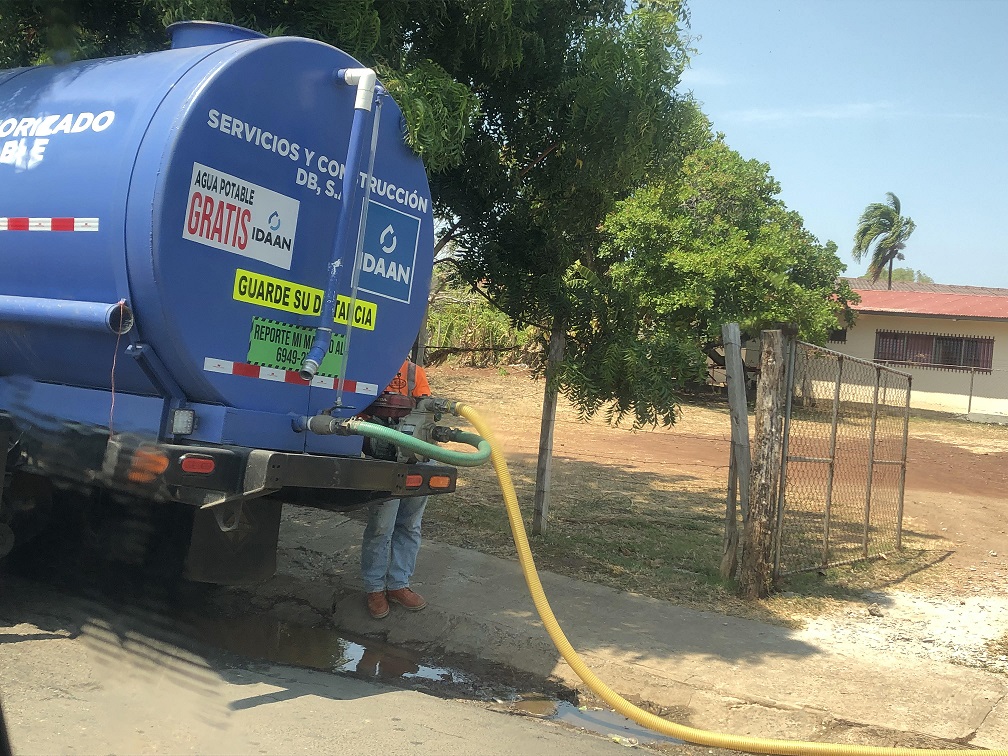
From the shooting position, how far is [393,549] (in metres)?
6.03

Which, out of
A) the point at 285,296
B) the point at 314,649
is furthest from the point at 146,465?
the point at 314,649

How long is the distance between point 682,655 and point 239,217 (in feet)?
11.1

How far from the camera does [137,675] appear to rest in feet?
14.9

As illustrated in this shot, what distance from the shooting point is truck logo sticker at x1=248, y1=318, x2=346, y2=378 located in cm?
449

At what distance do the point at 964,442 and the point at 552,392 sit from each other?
16.8m

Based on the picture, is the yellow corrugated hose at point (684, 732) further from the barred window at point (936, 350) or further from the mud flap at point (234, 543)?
the barred window at point (936, 350)

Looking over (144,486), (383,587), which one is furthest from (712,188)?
(144,486)

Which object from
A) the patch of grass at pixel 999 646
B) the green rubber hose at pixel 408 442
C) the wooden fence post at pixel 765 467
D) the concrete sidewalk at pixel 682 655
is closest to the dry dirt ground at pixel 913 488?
the patch of grass at pixel 999 646

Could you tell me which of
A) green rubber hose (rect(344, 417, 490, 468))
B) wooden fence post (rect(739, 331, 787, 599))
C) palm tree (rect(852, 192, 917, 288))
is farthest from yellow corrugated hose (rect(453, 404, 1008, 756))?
palm tree (rect(852, 192, 917, 288))

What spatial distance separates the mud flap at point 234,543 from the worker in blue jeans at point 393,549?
71 centimetres

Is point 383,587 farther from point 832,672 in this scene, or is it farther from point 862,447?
point 862,447

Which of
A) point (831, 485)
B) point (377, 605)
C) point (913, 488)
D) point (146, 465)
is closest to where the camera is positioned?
point (146, 465)

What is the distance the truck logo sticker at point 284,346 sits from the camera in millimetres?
4488

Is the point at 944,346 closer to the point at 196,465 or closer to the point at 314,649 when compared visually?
the point at 314,649
